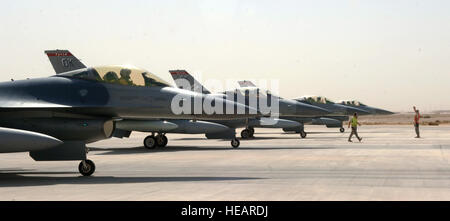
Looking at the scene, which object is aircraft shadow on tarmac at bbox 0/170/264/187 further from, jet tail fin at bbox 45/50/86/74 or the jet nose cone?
the jet nose cone

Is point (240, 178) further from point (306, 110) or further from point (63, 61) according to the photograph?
point (306, 110)

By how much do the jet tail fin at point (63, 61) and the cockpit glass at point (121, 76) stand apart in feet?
50.5

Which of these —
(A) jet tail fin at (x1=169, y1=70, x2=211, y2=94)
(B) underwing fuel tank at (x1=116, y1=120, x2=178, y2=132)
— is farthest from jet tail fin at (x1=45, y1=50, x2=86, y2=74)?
(B) underwing fuel tank at (x1=116, y1=120, x2=178, y2=132)

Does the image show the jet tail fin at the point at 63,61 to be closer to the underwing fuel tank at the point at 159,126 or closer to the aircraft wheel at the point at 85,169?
the underwing fuel tank at the point at 159,126

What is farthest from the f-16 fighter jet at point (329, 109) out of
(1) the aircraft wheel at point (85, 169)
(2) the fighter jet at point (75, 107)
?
(1) the aircraft wheel at point (85, 169)

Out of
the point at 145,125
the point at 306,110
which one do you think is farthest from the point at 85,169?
the point at 306,110

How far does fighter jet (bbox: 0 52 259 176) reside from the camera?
41.4 ft

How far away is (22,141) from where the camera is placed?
37.4ft

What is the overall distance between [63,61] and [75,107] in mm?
17220

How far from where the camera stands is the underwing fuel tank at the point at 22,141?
1133cm

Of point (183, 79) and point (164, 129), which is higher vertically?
point (183, 79)
